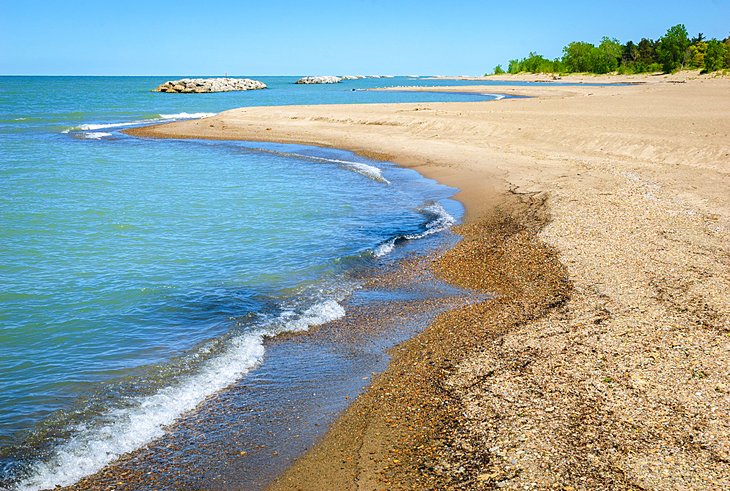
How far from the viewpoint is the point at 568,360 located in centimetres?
755

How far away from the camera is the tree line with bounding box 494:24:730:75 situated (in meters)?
89.1

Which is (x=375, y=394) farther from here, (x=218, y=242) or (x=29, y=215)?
(x=29, y=215)

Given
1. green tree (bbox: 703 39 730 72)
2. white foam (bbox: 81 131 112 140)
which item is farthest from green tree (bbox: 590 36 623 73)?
white foam (bbox: 81 131 112 140)

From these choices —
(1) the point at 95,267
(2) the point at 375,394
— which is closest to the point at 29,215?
(1) the point at 95,267

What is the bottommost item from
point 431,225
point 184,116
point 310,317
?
point 310,317

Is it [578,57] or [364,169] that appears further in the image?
[578,57]

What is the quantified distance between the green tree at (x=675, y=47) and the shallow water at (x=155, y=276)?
339 feet

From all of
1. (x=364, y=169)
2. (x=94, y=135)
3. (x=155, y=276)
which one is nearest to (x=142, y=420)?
(x=155, y=276)

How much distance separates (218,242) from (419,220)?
6.21 m

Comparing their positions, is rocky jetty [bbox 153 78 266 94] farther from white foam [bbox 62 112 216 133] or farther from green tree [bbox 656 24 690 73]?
green tree [bbox 656 24 690 73]

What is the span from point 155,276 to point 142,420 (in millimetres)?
6251

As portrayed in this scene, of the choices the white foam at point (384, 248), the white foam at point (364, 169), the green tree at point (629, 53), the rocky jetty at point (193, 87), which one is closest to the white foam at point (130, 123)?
Result: the white foam at point (364, 169)

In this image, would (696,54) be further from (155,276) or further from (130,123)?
(155,276)

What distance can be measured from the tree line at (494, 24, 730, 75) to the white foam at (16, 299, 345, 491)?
9871cm
